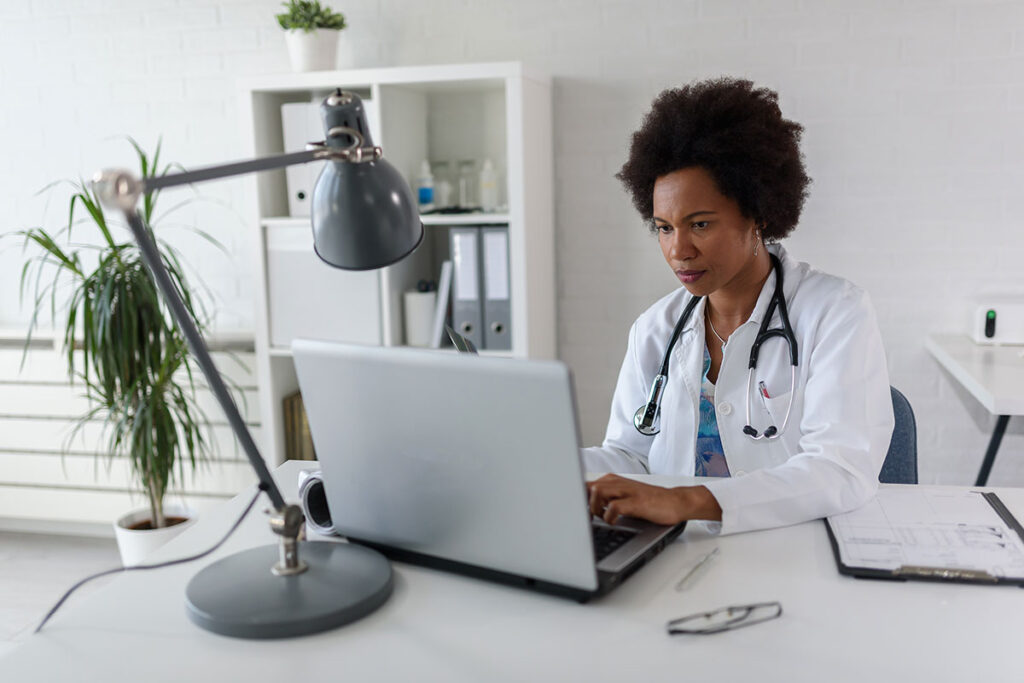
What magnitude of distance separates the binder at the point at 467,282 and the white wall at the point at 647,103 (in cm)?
39

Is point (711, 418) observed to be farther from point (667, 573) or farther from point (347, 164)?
point (347, 164)

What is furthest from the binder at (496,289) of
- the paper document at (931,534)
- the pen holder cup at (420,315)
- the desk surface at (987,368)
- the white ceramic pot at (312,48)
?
the paper document at (931,534)

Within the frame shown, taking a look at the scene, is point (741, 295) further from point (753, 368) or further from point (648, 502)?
point (648, 502)

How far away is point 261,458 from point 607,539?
0.44 meters

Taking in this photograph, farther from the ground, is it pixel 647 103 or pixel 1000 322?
pixel 647 103

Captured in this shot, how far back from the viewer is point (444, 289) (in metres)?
2.97

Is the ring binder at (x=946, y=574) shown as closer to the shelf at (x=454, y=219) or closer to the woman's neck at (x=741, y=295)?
the woman's neck at (x=741, y=295)

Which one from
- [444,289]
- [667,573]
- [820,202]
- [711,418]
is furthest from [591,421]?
[667,573]

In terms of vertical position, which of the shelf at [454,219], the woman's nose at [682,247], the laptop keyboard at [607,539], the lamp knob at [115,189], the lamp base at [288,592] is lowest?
the lamp base at [288,592]

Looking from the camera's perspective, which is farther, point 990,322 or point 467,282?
point 467,282

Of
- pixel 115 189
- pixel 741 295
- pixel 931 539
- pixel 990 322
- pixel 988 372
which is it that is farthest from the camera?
pixel 990 322

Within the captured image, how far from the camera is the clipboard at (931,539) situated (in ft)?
3.70

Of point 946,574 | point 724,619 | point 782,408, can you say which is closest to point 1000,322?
point 782,408

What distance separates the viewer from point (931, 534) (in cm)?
124
